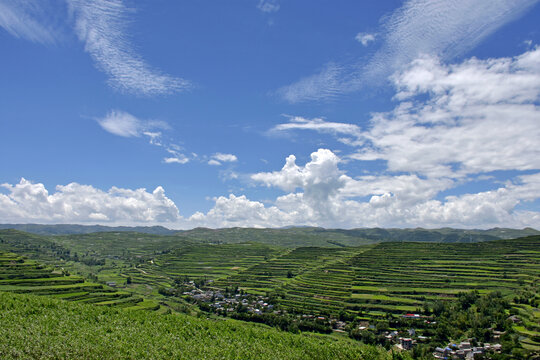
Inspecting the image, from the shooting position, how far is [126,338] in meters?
54.0

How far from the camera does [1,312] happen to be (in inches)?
2470

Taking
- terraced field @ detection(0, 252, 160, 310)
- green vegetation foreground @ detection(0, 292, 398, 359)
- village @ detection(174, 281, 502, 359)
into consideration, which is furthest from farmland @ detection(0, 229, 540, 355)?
green vegetation foreground @ detection(0, 292, 398, 359)

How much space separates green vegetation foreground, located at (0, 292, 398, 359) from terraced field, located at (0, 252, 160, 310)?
1596 inches

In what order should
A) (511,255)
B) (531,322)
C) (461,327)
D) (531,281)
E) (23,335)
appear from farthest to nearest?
(511,255) < (531,281) < (461,327) < (531,322) < (23,335)

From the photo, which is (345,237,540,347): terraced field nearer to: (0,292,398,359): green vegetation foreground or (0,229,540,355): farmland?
(0,229,540,355): farmland

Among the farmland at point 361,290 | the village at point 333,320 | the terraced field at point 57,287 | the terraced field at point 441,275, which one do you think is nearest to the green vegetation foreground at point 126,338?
the village at point 333,320

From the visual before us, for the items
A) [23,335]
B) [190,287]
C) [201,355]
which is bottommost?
[190,287]

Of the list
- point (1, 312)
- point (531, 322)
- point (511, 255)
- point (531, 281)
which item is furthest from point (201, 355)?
point (511, 255)

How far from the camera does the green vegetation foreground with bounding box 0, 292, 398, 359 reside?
1736 inches

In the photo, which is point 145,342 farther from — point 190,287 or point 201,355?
point 190,287

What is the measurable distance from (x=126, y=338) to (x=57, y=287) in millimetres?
95182

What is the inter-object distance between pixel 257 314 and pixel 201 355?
76.0 meters

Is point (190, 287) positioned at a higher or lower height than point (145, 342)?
lower

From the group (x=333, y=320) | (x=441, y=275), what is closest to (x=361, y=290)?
(x=333, y=320)
